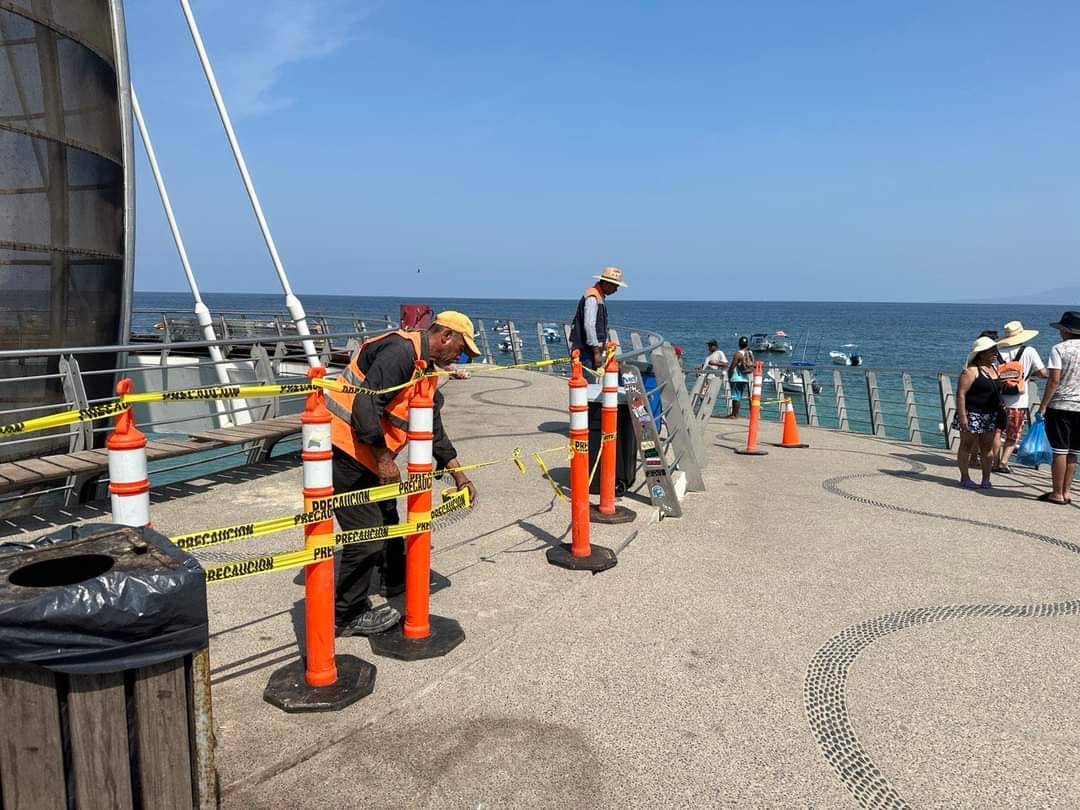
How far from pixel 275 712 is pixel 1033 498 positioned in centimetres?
826

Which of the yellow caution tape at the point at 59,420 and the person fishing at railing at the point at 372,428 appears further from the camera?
the person fishing at railing at the point at 372,428

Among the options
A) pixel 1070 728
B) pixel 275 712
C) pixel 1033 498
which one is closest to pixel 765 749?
pixel 1070 728

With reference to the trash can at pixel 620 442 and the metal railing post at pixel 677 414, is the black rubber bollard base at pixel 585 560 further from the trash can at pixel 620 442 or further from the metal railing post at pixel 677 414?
the metal railing post at pixel 677 414

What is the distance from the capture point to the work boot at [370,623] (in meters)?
4.29

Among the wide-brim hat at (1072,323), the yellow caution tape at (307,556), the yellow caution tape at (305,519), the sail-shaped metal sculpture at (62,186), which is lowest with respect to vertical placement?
the yellow caution tape at (307,556)

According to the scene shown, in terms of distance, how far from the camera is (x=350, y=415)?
13.4 feet

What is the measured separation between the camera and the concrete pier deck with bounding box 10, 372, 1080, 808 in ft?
10.1

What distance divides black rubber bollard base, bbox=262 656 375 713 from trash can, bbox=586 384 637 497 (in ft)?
12.7

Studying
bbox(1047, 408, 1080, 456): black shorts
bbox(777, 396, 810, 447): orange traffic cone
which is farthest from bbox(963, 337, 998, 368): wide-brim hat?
bbox(777, 396, 810, 447): orange traffic cone

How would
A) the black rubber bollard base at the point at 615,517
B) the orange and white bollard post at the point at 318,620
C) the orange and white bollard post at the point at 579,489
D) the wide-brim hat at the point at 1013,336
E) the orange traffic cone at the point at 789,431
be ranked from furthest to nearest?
the orange traffic cone at the point at 789,431, the wide-brim hat at the point at 1013,336, the black rubber bollard base at the point at 615,517, the orange and white bollard post at the point at 579,489, the orange and white bollard post at the point at 318,620

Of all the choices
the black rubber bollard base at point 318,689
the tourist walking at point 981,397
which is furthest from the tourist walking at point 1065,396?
the black rubber bollard base at point 318,689

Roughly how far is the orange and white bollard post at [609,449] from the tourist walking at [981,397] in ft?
13.9

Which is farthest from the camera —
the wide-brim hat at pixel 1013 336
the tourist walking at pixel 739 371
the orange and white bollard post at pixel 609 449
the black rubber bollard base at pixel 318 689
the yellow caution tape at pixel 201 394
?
the tourist walking at pixel 739 371

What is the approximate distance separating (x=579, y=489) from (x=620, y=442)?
2162 millimetres
